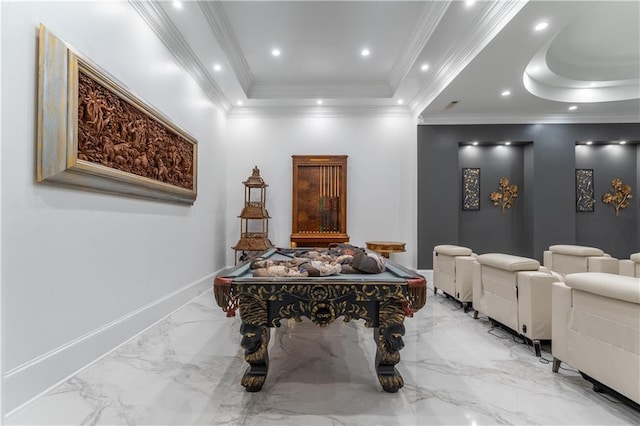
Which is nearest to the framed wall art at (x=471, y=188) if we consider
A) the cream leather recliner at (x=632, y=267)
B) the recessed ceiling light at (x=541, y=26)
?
the cream leather recliner at (x=632, y=267)

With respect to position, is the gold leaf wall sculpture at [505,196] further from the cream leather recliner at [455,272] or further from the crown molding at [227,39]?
the crown molding at [227,39]

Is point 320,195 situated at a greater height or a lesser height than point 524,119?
lesser

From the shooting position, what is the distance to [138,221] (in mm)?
2955

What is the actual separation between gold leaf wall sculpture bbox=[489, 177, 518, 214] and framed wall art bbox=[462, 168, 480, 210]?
1.06ft

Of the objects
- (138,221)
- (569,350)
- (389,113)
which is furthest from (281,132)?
(569,350)

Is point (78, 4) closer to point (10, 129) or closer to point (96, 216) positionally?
point (10, 129)

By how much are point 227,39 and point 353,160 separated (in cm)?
307

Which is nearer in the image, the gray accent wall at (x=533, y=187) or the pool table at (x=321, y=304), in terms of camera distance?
the pool table at (x=321, y=304)

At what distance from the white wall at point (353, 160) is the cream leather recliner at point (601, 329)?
12.2ft

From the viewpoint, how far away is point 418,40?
3.84 m

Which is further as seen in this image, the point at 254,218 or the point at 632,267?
the point at 254,218

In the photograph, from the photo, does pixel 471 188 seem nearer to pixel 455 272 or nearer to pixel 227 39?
pixel 455 272

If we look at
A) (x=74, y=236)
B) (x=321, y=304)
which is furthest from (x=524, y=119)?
(x=74, y=236)

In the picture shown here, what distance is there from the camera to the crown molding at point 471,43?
2.88 metres
